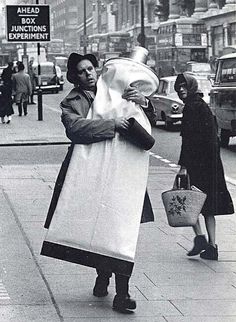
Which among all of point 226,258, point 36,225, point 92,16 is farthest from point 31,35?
point 92,16

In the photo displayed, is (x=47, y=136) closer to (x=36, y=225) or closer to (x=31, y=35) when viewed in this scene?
(x=31, y=35)

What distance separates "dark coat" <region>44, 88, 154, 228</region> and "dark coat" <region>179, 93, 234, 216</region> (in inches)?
63.2

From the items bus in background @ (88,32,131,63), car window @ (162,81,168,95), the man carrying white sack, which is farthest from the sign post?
bus in background @ (88,32,131,63)

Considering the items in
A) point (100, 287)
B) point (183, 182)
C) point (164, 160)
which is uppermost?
point (183, 182)

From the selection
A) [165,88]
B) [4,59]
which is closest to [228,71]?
[165,88]

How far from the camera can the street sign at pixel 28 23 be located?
28430 millimetres

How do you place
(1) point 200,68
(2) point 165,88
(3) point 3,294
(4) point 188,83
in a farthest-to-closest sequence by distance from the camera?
(1) point 200,68 < (2) point 165,88 < (4) point 188,83 < (3) point 3,294

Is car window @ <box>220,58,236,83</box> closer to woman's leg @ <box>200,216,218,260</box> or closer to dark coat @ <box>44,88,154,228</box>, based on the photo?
woman's leg @ <box>200,216,218,260</box>

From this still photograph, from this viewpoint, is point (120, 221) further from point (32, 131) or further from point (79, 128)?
point (32, 131)

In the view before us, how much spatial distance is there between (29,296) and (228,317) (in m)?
1.47

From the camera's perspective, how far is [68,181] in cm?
681

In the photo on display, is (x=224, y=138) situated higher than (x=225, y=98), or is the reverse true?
(x=225, y=98)

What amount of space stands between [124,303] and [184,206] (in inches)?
65.6

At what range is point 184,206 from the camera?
8.30 m
